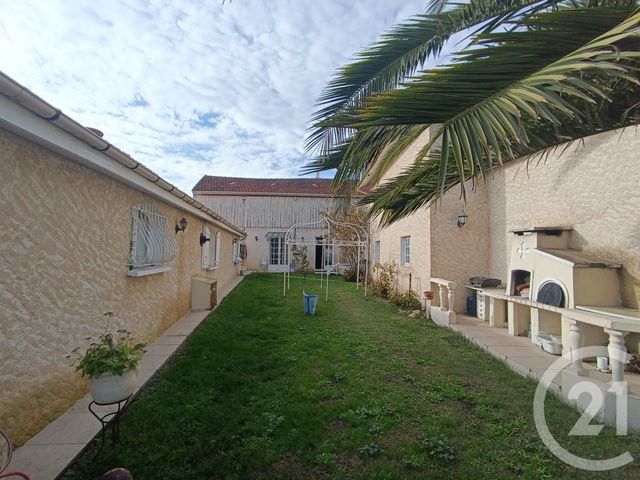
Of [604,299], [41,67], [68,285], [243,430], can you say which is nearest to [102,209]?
[68,285]

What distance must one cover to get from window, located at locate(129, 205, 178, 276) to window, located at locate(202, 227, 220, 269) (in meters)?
5.30

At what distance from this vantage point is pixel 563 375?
6.19 m

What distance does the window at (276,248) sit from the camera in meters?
33.8

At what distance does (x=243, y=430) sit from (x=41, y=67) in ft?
24.9

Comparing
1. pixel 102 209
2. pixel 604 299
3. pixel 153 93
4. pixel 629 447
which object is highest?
pixel 153 93

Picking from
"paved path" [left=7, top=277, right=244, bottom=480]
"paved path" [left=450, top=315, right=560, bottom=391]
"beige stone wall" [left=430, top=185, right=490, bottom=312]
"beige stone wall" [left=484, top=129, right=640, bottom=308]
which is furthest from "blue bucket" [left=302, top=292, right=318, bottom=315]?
"beige stone wall" [left=484, top=129, right=640, bottom=308]

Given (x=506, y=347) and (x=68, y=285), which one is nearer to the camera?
(x=68, y=285)

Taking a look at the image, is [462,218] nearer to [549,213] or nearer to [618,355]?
[549,213]

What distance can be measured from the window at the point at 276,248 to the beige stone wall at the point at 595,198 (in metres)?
24.7

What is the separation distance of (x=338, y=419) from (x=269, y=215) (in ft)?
100

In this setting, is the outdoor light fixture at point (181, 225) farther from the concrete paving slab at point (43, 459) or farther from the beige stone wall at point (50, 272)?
the concrete paving slab at point (43, 459)

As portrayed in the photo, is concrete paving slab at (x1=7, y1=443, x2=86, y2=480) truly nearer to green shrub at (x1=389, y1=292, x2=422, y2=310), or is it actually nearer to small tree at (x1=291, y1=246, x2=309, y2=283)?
green shrub at (x1=389, y1=292, x2=422, y2=310)

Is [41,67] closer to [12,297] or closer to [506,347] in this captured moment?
[12,297]

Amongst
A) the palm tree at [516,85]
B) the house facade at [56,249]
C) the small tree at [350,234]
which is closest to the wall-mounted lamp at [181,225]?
the house facade at [56,249]
